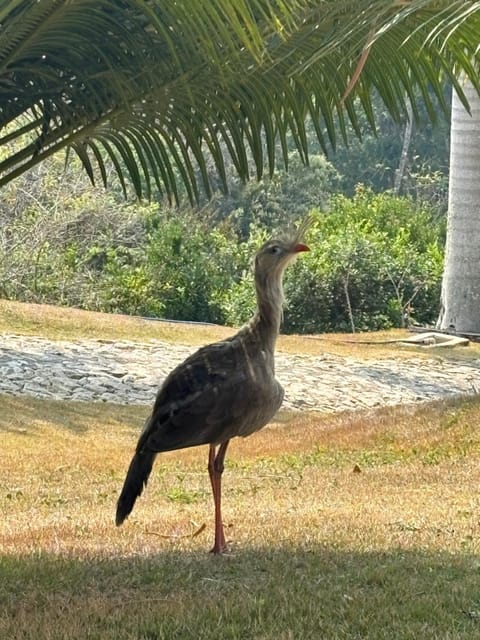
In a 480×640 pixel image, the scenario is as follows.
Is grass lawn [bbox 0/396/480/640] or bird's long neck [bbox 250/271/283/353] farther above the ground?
bird's long neck [bbox 250/271/283/353]

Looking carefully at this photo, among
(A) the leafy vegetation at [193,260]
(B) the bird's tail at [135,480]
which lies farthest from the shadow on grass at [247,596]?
(A) the leafy vegetation at [193,260]

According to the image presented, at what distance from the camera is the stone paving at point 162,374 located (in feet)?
54.3

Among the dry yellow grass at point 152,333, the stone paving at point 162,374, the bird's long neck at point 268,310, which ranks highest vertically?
the bird's long neck at point 268,310

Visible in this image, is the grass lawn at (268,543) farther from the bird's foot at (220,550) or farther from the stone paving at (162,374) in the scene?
the stone paving at (162,374)

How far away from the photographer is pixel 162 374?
17.7 m

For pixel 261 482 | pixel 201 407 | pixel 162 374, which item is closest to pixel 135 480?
pixel 201 407

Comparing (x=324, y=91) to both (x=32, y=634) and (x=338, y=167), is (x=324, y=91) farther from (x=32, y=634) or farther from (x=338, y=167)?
(x=338, y=167)

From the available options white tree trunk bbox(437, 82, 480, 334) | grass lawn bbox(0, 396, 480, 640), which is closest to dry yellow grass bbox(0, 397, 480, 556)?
grass lawn bbox(0, 396, 480, 640)

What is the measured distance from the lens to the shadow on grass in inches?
165

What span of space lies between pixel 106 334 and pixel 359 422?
383 inches

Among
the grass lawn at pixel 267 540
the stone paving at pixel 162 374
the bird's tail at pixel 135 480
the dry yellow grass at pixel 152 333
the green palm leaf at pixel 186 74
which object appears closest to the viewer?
the grass lawn at pixel 267 540

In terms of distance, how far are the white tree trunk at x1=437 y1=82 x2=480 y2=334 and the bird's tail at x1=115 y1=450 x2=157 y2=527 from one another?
14.2 metres

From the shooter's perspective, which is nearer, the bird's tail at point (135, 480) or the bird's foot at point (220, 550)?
the bird's tail at point (135, 480)

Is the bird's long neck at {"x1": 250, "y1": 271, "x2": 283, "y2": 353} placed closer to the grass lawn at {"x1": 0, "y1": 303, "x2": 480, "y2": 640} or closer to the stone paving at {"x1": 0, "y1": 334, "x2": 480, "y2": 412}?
the grass lawn at {"x1": 0, "y1": 303, "x2": 480, "y2": 640}
